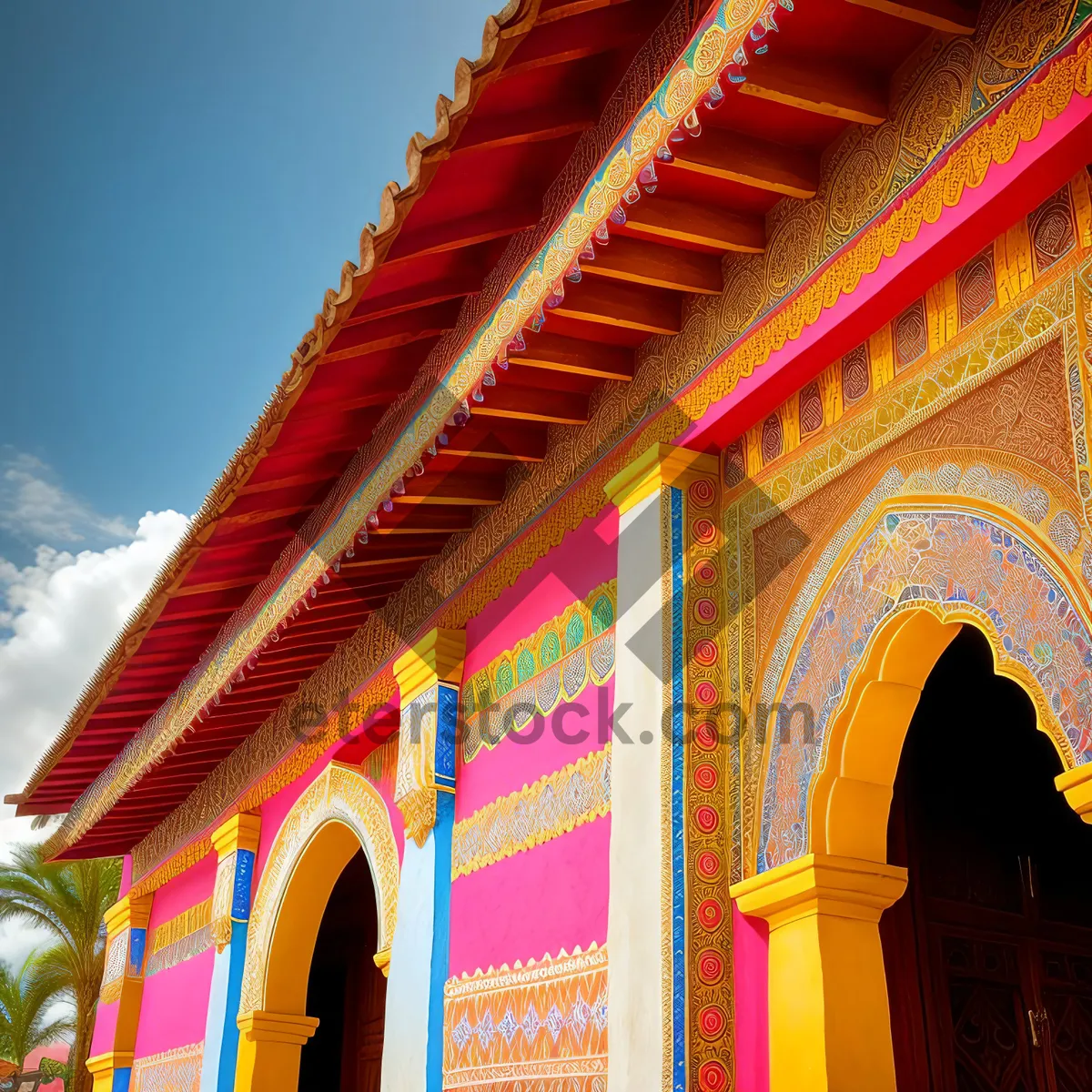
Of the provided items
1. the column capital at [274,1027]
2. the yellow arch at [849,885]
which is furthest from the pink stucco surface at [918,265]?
the column capital at [274,1027]

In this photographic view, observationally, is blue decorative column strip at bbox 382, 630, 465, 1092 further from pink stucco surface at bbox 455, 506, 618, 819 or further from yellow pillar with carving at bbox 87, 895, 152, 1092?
yellow pillar with carving at bbox 87, 895, 152, 1092

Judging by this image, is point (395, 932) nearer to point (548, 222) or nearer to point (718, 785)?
point (718, 785)

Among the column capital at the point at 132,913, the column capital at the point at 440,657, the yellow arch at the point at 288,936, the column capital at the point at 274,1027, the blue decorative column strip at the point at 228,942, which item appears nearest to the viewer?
the column capital at the point at 440,657

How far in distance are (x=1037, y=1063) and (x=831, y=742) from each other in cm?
160

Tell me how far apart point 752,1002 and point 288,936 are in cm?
418

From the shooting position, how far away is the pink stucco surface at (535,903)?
12.8ft

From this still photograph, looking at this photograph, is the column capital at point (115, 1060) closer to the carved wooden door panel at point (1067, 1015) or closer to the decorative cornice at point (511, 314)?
the decorative cornice at point (511, 314)

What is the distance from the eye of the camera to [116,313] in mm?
30734

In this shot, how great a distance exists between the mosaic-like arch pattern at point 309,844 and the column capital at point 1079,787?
11.0ft

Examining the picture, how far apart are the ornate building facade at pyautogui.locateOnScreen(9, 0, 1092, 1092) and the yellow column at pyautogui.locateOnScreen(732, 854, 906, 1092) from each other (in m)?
0.01

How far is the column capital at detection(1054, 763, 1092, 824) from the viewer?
2.44 meters

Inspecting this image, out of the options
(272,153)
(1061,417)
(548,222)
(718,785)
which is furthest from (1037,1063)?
(272,153)

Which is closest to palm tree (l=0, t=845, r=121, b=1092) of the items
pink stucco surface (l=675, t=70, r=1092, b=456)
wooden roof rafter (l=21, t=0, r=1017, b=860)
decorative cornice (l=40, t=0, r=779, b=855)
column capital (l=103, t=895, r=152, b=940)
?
column capital (l=103, t=895, r=152, b=940)

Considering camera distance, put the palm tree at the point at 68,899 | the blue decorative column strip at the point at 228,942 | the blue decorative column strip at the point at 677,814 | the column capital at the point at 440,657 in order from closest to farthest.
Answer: the blue decorative column strip at the point at 677,814
the column capital at the point at 440,657
the blue decorative column strip at the point at 228,942
the palm tree at the point at 68,899
